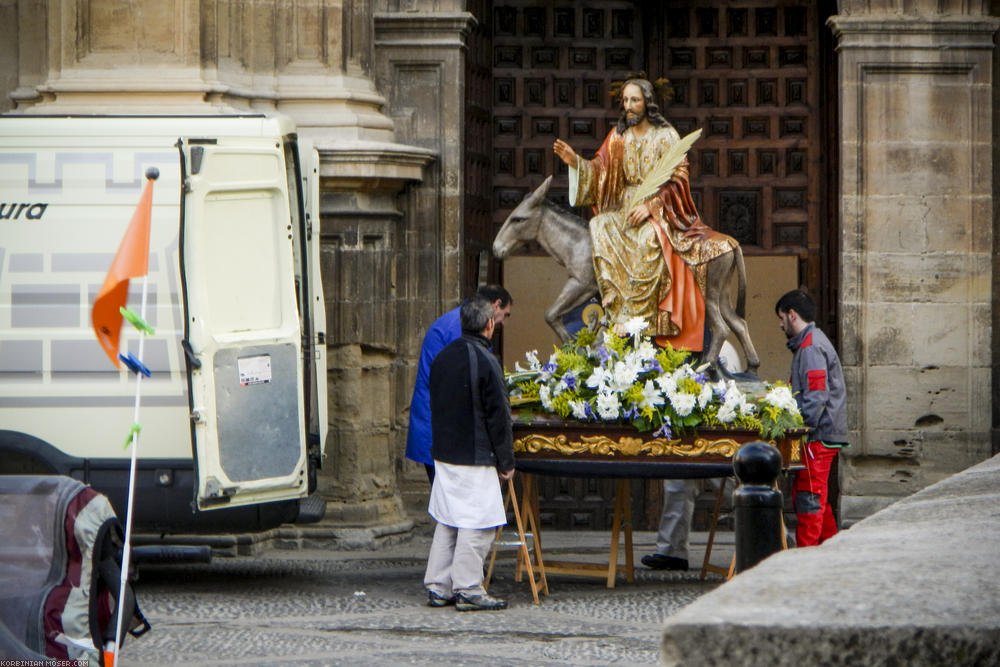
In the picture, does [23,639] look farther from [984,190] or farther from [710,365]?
[984,190]

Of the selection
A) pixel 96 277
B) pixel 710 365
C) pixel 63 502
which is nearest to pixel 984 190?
pixel 710 365

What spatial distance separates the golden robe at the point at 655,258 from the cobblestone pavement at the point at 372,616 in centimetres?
157

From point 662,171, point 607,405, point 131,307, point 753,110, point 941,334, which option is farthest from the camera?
point 753,110

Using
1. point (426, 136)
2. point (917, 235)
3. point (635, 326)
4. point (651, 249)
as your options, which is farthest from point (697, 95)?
point (635, 326)

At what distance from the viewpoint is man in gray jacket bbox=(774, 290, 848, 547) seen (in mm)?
9062

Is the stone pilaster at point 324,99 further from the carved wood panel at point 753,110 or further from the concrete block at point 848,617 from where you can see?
the concrete block at point 848,617

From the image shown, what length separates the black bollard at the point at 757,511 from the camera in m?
4.53

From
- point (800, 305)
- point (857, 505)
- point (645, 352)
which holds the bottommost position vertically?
point (857, 505)

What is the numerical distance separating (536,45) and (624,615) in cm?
557

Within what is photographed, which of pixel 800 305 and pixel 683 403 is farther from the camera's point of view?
pixel 800 305

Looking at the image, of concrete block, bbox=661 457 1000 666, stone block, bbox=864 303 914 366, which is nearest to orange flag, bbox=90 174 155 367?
concrete block, bbox=661 457 1000 666

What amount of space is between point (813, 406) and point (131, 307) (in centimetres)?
387

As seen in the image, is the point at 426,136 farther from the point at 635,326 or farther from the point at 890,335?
the point at 890,335

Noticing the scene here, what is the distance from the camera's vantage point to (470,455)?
26.5ft
